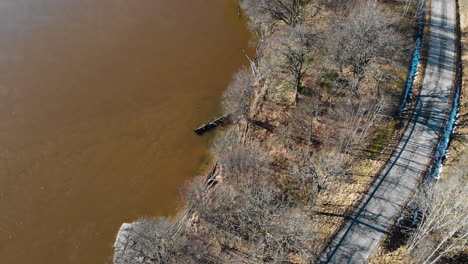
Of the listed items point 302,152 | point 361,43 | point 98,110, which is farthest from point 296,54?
point 98,110

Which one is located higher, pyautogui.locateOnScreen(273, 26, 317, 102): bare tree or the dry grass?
pyautogui.locateOnScreen(273, 26, 317, 102): bare tree

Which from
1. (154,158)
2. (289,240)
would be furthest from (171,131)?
(289,240)

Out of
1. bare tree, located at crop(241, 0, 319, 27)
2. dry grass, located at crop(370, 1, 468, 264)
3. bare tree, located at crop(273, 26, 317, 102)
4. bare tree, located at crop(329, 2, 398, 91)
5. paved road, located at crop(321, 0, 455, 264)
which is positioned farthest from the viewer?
bare tree, located at crop(241, 0, 319, 27)

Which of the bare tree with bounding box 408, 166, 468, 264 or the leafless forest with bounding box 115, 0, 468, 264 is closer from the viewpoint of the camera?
the bare tree with bounding box 408, 166, 468, 264

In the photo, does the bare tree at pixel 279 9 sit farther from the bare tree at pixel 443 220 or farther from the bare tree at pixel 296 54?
the bare tree at pixel 443 220

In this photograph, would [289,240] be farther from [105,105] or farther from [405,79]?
[105,105]

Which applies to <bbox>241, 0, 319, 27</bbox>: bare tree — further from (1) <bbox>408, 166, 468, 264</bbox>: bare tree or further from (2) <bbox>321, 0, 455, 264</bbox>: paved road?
(1) <bbox>408, 166, 468, 264</bbox>: bare tree

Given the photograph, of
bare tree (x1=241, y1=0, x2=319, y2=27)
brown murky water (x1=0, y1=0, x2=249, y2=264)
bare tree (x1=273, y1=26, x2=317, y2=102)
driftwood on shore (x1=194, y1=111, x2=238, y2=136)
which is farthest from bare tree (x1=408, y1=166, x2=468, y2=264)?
bare tree (x1=241, y1=0, x2=319, y2=27)

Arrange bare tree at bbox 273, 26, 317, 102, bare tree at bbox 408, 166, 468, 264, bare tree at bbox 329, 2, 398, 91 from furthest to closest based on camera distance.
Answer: bare tree at bbox 273, 26, 317, 102 < bare tree at bbox 329, 2, 398, 91 < bare tree at bbox 408, 166, 468, 264

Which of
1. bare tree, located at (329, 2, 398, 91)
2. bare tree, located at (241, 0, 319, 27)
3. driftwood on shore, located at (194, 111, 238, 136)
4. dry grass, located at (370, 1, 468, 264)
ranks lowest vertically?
dry grass, located at (370, 1, 468, 264)

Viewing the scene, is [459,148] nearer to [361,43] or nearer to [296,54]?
→ [361,43]
